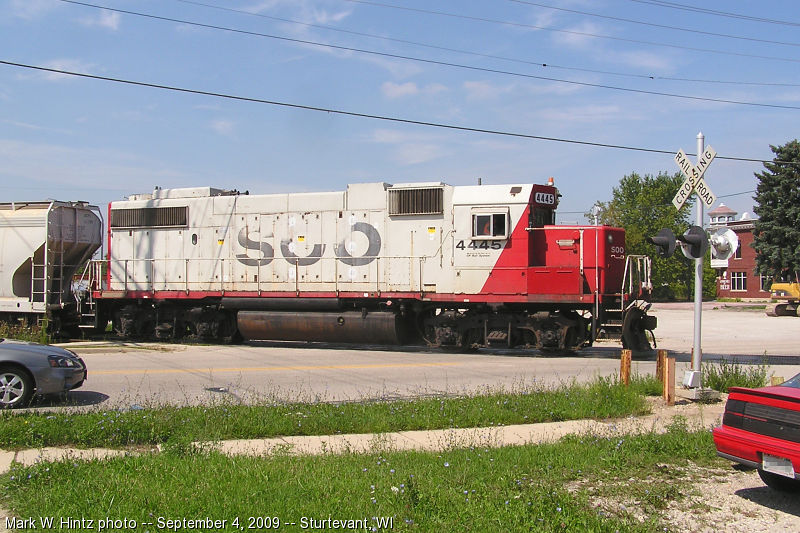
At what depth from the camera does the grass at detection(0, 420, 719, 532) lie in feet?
17.0

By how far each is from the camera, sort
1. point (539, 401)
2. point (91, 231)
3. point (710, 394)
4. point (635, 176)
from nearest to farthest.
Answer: point (539, 401) → point (710, 394) → point (91, 231) → point (635, 176)

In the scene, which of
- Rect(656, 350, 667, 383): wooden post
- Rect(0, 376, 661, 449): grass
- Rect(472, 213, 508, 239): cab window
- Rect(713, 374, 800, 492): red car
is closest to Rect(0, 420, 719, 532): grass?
Rect(713, 374, 800, 492): red car

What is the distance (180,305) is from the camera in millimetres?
21578

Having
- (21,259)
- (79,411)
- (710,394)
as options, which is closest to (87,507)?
(79,411)

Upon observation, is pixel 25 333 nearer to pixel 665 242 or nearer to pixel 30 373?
pixel 30 373

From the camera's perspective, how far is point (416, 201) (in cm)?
1906

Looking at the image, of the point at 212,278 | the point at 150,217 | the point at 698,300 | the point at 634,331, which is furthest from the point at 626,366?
the point at 150,217

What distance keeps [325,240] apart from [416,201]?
2.99 metres

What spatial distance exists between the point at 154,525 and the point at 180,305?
17.4 meters

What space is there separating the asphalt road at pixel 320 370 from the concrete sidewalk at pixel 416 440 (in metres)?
2.50

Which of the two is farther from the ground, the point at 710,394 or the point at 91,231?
the point at 91,231

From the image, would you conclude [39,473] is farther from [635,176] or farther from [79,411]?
[635,176]

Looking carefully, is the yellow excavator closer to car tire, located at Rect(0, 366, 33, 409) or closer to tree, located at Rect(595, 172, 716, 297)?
tree, located at Rect(595, 172, 716, 297)

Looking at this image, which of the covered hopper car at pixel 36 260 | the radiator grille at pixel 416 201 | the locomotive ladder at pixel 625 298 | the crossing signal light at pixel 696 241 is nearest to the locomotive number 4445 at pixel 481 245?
the radiator grille at pixel 416 201
